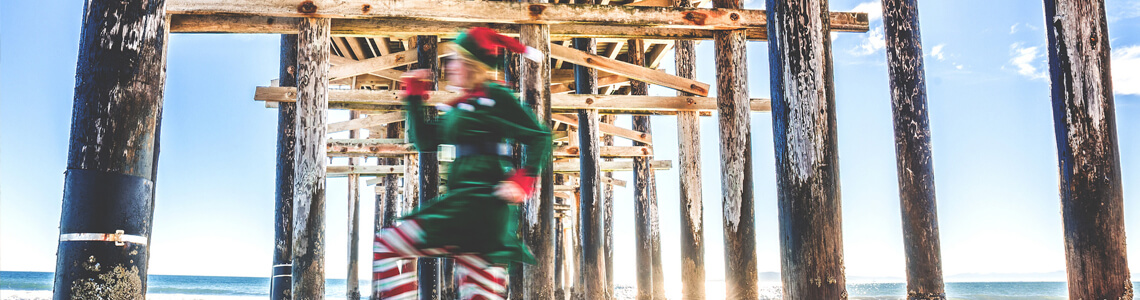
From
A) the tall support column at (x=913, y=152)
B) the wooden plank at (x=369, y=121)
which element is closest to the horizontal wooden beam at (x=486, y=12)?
the tall support column at (x=913, y=152)

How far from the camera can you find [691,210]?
816 cm

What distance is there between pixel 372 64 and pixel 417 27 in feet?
5.83

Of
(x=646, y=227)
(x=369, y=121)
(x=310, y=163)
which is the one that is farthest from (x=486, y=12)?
(x=646, y=227)

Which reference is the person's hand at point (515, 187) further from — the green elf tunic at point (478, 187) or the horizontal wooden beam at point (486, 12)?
the horizontal wooden beam at point (486, 12)

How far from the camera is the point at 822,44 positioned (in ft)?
15.0

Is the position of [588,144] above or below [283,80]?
below

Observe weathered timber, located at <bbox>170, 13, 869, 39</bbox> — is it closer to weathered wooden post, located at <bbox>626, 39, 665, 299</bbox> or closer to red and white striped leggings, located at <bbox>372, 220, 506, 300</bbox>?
red and white striped leggings, located at <bbox>372, 220, 506, 300</bbox>

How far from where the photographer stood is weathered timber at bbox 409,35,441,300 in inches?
311

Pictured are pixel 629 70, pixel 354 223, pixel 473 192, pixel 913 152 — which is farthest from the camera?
pixel 354 223

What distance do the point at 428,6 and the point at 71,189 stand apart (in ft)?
10.8

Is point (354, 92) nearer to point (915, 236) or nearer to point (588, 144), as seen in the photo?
point (588, 144)

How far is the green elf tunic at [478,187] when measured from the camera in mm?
3211

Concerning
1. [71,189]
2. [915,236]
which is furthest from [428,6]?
[915,236]

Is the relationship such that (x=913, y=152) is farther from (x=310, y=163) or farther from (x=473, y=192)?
(x=310, y=163)
